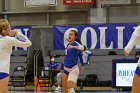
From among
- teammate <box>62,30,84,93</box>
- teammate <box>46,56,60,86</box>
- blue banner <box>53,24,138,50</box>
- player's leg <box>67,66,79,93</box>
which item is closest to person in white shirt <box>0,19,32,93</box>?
player's leg <box>67,66,79,93</box>

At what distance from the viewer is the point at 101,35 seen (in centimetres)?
1947

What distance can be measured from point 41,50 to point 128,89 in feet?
25.6

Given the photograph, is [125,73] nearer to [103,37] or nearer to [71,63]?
[103,37]

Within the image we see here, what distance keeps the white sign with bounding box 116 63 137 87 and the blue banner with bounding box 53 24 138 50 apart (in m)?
4.23


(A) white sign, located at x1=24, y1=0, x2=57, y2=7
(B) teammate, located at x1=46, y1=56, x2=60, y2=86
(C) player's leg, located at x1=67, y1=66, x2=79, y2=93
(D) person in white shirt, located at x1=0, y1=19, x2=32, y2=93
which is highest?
(A) white sign, located at x1=24, y1=0, x2=57, y2=7

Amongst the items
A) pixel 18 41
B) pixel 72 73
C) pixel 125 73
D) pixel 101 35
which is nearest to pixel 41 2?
pixel 101 35

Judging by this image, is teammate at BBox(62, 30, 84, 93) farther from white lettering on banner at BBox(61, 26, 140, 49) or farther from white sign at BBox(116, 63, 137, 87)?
white lettering on banner at BBox(61, 26, 140, 49)

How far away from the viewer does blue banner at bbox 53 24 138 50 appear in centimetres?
1914

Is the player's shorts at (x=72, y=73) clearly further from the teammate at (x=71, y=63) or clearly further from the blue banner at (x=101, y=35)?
the blue banner at (x=101, y=35)

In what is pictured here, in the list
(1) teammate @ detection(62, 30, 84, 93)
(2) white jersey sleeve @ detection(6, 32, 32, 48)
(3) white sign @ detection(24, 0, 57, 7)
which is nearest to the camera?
(2) white jersey sleeve @ detection(6, 32, 32, 48)

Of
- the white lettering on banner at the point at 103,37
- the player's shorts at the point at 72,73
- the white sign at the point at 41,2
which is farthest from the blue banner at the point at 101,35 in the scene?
the player's shorts at the point at 72,73

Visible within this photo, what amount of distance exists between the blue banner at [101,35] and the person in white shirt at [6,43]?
13622mm

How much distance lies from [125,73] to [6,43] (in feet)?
31.6

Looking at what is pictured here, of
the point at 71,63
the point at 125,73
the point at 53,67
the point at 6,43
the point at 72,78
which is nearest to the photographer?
the point at 6,43
